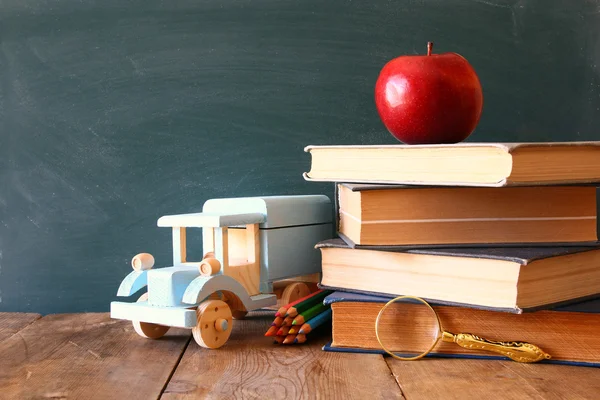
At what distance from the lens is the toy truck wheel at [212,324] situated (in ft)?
3.58

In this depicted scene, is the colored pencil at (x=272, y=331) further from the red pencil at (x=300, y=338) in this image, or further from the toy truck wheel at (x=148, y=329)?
the toy truck wheel at (x=148, y=329)

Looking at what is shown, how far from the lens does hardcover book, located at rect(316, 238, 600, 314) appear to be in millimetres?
977

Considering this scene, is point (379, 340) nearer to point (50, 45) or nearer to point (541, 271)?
point (541, 271)

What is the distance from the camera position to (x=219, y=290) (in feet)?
3.85

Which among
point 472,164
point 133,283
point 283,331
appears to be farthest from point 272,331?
point 472,164

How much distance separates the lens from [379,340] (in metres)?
1.04

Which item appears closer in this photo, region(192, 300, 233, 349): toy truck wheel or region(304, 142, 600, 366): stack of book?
region(304, 142, 600, 366): stack of book

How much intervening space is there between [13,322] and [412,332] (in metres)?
0.75

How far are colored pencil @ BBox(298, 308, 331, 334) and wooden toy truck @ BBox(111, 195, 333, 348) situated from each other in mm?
118

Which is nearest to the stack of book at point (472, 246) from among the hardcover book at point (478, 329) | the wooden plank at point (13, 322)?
the hardcover book at point (478, 329)

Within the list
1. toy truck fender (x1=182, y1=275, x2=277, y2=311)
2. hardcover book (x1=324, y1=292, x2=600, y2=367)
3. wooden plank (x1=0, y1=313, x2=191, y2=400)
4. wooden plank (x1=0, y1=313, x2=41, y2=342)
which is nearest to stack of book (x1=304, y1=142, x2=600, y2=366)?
hardcover book (x1=324, y1=292, x2=600, y2=367)

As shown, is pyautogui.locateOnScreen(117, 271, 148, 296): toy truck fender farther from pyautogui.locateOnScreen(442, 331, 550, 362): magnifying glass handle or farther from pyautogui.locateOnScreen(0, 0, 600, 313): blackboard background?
pyautogui.locateOnScreen(442, 331, 550, 362): magnifying glass handle

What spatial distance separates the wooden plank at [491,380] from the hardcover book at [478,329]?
0.02m

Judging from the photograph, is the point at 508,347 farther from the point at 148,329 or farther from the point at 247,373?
the point at 148,329
